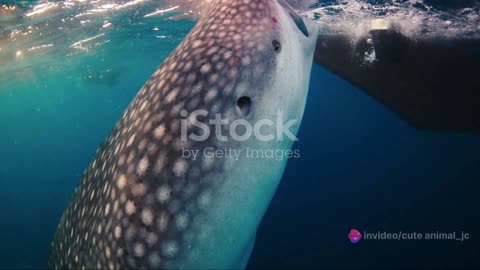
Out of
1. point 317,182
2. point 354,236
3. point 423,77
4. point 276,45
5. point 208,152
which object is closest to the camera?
point 208,152

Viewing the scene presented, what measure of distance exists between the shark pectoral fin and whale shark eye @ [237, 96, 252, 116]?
874 centimetres

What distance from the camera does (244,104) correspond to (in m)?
1.66

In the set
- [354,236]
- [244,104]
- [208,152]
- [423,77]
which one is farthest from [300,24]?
[354,236]

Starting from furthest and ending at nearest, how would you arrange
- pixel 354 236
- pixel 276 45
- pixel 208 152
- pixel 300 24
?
pixel 354 236
pixel 300 24
pixel 276 45
pixel 208 152

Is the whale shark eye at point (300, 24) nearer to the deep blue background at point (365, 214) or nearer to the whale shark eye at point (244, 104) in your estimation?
the whale shark eye at point (244, 104)

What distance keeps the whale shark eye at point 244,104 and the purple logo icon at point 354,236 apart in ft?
42.5

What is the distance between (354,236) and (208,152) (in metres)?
13.3

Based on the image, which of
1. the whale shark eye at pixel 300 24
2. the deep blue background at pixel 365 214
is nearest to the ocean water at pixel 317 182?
the deep blue background at pixel 365 214

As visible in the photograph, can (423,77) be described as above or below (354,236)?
above

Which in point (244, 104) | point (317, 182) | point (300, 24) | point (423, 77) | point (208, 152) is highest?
point (300, 24)

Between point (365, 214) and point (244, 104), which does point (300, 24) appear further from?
point (365, 214)

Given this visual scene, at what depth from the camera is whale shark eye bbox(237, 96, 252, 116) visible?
1.64m

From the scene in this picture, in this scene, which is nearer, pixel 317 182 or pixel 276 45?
pixel 276 45

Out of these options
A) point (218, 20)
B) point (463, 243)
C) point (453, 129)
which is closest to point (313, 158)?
point (463, 243)
